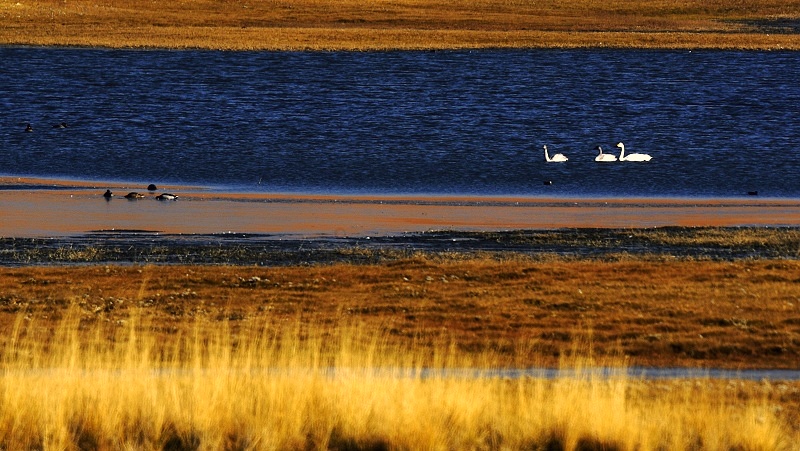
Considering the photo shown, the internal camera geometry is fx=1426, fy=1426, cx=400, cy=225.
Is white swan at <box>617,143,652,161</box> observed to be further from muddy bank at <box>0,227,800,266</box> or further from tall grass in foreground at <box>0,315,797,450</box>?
tall grass in foreground at <box>0,315,797,450</box>

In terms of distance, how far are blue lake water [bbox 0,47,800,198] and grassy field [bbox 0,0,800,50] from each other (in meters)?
3.67

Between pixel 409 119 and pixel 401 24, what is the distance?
107 feet

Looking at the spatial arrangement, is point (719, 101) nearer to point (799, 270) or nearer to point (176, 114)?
point (176, 114)

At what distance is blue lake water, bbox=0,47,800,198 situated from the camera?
37.2 metres

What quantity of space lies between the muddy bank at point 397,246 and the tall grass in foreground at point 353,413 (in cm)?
1053

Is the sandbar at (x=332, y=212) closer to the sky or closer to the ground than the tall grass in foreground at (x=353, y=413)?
closer to the sky

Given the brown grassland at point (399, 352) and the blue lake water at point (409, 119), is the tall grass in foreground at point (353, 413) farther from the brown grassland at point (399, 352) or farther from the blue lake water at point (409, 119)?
the blue lake water at point (409, 119)

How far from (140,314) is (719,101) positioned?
122ft

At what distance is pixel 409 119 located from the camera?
151 ft

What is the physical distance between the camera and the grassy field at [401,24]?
6462 cm

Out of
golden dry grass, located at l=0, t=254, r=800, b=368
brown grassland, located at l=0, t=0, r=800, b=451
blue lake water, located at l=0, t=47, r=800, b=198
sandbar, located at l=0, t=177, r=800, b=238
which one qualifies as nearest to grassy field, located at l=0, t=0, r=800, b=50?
blue lake water, located at l=0, t=47, r=800, b=198

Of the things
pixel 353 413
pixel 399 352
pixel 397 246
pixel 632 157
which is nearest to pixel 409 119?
pixel 632 157

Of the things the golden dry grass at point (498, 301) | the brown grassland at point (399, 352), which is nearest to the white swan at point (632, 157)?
the brown grassland at point (399, 352)

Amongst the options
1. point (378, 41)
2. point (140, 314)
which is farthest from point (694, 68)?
point (140, 314)
